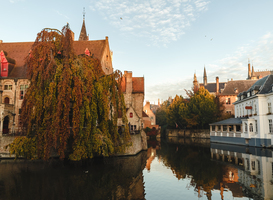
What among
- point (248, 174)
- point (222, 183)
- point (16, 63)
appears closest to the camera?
point (222, 183)

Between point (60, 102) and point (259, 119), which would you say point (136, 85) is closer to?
point (259, 119)

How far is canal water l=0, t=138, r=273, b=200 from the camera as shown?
388 inches

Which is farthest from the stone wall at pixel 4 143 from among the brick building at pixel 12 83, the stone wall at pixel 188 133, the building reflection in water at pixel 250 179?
the stone wall at pixel 188 133

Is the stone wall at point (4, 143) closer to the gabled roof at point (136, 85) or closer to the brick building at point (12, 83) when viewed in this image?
the brick building at point (12, 83)

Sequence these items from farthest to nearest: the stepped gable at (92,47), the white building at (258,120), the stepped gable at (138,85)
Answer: the stepped gable at (138,85), the stepped gable at (92,47), the white building at (258,120)

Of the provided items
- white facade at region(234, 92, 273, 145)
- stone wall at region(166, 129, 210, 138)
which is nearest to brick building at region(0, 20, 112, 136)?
white facade at region(234, 92, 273, 145)

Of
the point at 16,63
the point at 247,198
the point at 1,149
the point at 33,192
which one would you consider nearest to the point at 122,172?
the point at 33,192

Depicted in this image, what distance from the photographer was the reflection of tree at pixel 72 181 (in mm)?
9844

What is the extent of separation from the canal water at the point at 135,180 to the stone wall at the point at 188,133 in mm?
28850

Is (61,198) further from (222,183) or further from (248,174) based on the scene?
(248,174)

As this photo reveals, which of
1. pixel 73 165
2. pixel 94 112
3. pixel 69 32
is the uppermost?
pixel 69 32

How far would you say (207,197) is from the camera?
958cm

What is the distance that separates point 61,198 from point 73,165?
7.27 m

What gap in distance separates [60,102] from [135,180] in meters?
7.26
